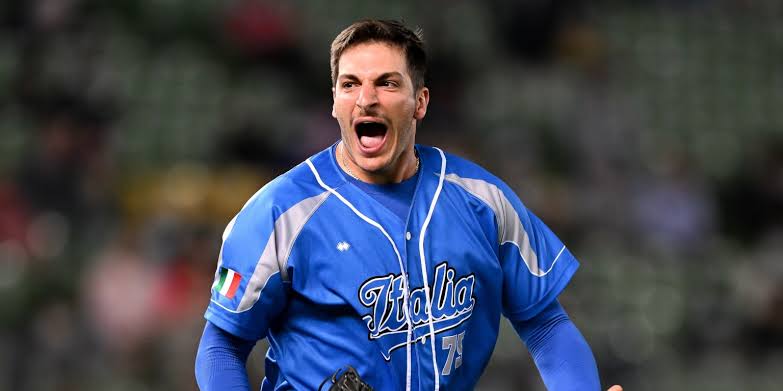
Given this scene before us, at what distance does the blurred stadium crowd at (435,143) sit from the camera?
7168mm

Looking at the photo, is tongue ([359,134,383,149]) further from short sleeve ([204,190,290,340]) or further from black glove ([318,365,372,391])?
black glove ([318,365,372,391])

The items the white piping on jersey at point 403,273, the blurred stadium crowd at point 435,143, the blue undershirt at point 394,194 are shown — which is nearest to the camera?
the white piping on jersey at point 403,273

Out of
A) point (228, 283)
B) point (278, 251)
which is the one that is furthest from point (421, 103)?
point (228, 283)

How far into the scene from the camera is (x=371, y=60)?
321 cm

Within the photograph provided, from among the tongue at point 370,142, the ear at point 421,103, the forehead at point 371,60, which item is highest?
the forehead at point 371,60

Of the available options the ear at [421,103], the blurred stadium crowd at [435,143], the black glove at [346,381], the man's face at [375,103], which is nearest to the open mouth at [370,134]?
the man's face at [375,103]

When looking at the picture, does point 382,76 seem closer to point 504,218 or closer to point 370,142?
point 370,142

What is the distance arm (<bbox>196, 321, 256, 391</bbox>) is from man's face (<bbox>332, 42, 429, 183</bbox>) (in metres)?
0.60

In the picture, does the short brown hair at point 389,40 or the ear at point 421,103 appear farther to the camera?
the ear at point 421,103

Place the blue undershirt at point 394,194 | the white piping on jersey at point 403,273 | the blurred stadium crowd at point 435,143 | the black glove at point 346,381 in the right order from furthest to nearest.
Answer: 1. the blurred stadium crowd at point 435,143
2. the blue undershirt at point 394,194
3. the white piping on jersey at point 403,273
4. the black glove at point 346,381

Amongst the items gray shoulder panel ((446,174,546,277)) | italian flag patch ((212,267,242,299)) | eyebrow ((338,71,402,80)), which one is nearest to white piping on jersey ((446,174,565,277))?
gray shoulder panel ((446,174,546,277))

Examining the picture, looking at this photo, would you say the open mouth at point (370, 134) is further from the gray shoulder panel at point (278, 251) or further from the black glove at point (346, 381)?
the black glove at point (346, 381)

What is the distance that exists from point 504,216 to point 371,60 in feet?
1.90

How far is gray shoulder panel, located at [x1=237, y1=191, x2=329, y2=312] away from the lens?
308cm
